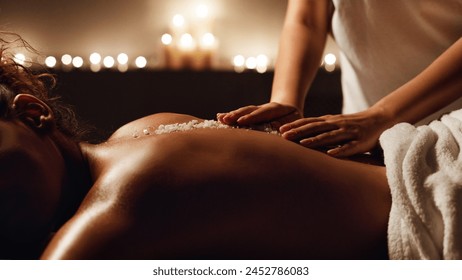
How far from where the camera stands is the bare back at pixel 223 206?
66cm

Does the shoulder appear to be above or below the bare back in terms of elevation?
above

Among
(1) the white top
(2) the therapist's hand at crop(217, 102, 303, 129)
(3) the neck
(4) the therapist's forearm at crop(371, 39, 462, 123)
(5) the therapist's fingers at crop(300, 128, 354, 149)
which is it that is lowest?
(3) the neck

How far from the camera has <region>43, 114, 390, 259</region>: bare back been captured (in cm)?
66

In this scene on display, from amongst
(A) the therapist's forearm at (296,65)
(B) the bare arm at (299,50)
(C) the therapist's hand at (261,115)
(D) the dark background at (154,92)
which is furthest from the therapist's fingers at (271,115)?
(D) the dark background at (154,92)

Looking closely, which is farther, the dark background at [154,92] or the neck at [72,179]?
the dark background at [154,92]

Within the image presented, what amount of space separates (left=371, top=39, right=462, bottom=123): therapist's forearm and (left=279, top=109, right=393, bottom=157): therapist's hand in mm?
65

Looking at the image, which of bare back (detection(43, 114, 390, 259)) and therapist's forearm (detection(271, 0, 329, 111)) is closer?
bare back (detection(43, 114, 390, 259))

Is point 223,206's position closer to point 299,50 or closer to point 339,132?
point 339,132

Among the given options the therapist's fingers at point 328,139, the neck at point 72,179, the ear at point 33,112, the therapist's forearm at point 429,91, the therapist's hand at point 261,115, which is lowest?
the neck at point 72,179

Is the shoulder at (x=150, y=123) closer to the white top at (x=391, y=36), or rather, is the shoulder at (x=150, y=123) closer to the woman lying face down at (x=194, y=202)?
the woman lying face down at (x=194, y=202)

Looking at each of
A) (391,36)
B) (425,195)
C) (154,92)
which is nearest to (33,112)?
(425,195)

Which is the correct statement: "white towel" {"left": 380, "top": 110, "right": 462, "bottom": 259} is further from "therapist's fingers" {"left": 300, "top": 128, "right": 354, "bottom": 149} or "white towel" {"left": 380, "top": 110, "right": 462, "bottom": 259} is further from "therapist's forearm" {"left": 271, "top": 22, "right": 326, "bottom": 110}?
"therapist's forearm" {"left": 271, "top": 22, "right": 326, "bottom": 110}

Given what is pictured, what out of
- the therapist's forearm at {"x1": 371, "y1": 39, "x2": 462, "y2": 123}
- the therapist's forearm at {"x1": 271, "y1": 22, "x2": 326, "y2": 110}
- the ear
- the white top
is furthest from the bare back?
the white top

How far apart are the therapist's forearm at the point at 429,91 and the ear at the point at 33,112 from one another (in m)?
0.58
